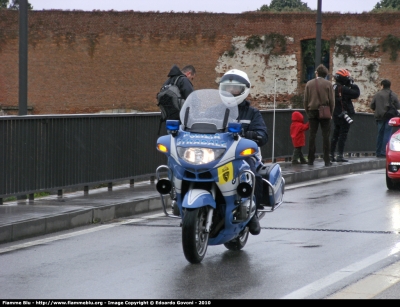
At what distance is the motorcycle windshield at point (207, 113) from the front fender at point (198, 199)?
56cm

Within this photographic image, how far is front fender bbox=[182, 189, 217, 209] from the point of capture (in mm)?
7617

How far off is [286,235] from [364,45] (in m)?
33.2

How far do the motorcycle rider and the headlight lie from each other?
23.8 inches

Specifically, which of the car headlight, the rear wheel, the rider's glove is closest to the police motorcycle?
the rider's glove

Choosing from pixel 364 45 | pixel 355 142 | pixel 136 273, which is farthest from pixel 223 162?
pixel 364 45

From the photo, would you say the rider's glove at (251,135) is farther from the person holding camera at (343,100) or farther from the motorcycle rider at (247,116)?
the person holding camera at (343,100)

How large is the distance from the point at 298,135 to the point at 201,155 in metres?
11.1

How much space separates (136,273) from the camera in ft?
24.6

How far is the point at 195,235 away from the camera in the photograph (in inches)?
305

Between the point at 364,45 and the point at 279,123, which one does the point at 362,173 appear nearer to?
the point at 279,123

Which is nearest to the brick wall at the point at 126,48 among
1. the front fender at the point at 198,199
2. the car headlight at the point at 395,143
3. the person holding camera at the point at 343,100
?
the person holding camera at the point at 343,100

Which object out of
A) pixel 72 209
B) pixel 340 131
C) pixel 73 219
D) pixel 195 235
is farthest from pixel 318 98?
pixel 195 235

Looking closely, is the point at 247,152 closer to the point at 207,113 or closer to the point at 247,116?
the point at 207,113

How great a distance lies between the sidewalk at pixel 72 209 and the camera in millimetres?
9758
